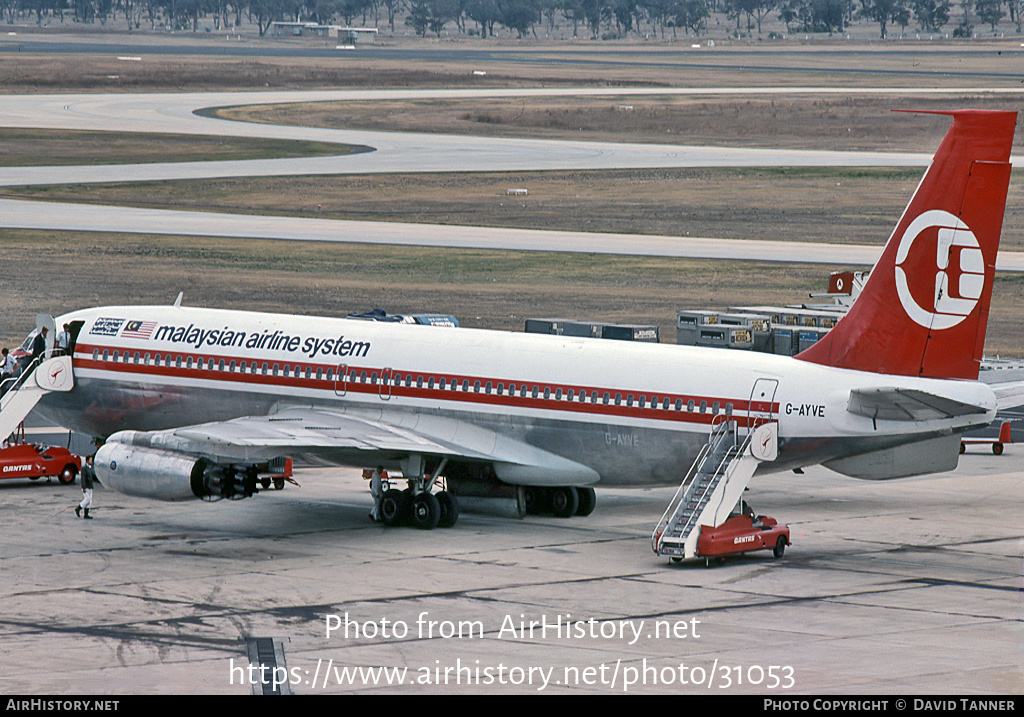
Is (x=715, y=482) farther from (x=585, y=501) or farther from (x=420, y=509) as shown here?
(x=420, y=509)

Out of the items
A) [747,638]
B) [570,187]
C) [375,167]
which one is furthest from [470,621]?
[375,167]

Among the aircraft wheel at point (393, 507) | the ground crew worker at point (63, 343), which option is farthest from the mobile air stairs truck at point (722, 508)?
the ground crew worker at point (63, 343)

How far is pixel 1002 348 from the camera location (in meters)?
62.6

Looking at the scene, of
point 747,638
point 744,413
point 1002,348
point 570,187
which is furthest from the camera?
point 570,187

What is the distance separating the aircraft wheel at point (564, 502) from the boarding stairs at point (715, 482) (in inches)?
152

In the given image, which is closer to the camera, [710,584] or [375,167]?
[710,584]

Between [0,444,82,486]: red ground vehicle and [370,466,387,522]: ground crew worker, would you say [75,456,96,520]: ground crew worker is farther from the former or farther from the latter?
[370,466,387,522]: ground crew worker

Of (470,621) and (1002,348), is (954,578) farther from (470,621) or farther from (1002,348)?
(1002,348)

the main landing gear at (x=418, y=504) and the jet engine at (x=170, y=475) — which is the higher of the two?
the jet engine at (x=170, y=475)

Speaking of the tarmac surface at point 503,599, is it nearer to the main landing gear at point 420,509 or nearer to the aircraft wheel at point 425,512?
the main landing gear at point 420,509

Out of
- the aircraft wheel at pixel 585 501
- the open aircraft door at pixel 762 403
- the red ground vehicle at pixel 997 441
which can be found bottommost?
the red ground vehicle at pixel 997 441

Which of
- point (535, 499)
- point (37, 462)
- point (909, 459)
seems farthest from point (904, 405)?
point (37, 462)

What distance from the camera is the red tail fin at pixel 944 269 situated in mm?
33281
